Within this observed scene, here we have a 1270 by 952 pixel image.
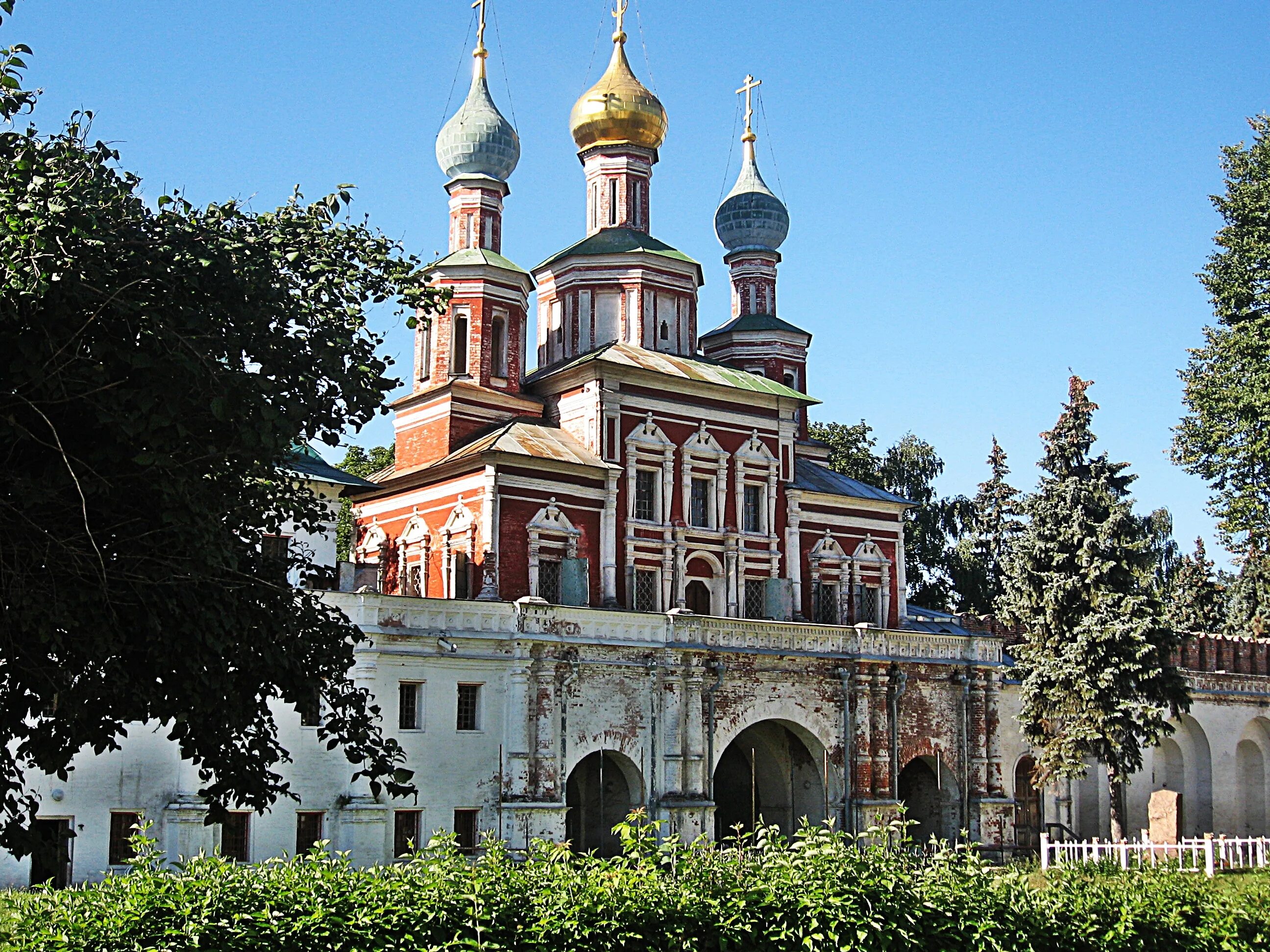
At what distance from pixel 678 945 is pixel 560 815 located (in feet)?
50.9

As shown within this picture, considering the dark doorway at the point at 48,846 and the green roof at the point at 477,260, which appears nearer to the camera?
the dark doorway at the point at 48,846

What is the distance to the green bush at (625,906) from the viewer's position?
9.67 m

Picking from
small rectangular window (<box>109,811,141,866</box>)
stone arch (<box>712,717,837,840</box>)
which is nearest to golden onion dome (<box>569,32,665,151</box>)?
stone arch (<box>712,717,837,840</box>)

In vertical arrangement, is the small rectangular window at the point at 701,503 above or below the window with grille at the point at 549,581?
above

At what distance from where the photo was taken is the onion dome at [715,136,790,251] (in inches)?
1575

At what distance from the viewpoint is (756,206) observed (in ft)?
132

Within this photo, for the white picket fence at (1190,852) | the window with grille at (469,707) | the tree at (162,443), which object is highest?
the tree at (162,443)

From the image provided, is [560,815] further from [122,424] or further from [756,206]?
[756,206]

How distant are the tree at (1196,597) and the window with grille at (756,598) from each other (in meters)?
17.7

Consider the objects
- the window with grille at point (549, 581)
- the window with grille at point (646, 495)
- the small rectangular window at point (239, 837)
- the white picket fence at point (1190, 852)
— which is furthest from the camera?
the window with grille at point (646, 495)

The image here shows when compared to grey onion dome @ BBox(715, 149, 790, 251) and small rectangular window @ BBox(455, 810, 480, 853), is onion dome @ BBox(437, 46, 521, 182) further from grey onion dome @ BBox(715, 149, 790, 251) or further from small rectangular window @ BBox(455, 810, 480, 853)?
small rectangular window @ BBox(455, 810, 480, 853)

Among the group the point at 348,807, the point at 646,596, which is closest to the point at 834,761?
the point at 646,596

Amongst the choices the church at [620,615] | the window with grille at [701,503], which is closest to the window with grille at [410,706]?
the church at [620,615]

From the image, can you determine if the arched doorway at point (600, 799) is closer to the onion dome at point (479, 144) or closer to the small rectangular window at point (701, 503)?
the small rectangular window at point (701, 503)
